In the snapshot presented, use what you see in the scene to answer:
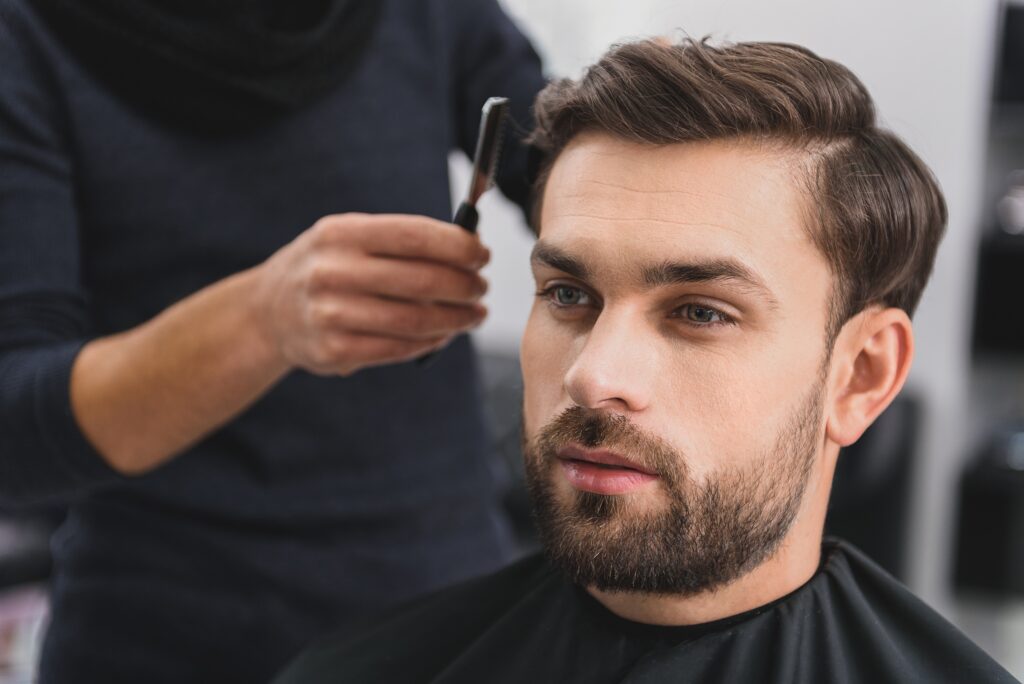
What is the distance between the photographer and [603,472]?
113 centimetres

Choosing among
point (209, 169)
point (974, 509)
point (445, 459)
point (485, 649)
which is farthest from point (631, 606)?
point (974, 509)

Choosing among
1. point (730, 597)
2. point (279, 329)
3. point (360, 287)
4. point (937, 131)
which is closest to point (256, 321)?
point (279, 329)

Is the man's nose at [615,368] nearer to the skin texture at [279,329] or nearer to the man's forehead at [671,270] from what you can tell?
the man's forehead at [671,270]

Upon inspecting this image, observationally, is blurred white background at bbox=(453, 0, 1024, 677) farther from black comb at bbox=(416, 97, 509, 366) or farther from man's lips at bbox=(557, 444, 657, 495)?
man's lips at bbox=(557, 444, 657, 495)

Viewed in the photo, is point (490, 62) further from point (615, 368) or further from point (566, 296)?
point (615, 368)

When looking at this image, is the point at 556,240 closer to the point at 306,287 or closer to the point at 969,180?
the point at 306,287

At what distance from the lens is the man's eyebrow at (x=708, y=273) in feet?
3.66

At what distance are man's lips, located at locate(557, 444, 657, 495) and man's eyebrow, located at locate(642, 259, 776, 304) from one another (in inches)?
7.4

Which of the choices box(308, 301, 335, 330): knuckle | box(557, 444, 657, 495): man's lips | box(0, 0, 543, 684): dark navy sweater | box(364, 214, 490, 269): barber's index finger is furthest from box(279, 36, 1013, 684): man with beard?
box(0, 0, 543, 684): dark navy sweater

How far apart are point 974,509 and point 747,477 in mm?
2581

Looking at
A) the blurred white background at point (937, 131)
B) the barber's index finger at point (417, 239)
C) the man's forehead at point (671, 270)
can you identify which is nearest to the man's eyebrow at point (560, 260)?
the man's forehead at point (671, 270)

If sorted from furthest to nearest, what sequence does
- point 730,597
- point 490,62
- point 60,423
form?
point 490,62 < point 60,423 < point 730,597

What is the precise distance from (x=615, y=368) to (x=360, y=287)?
0.32m

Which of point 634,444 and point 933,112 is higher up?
point 933,112
